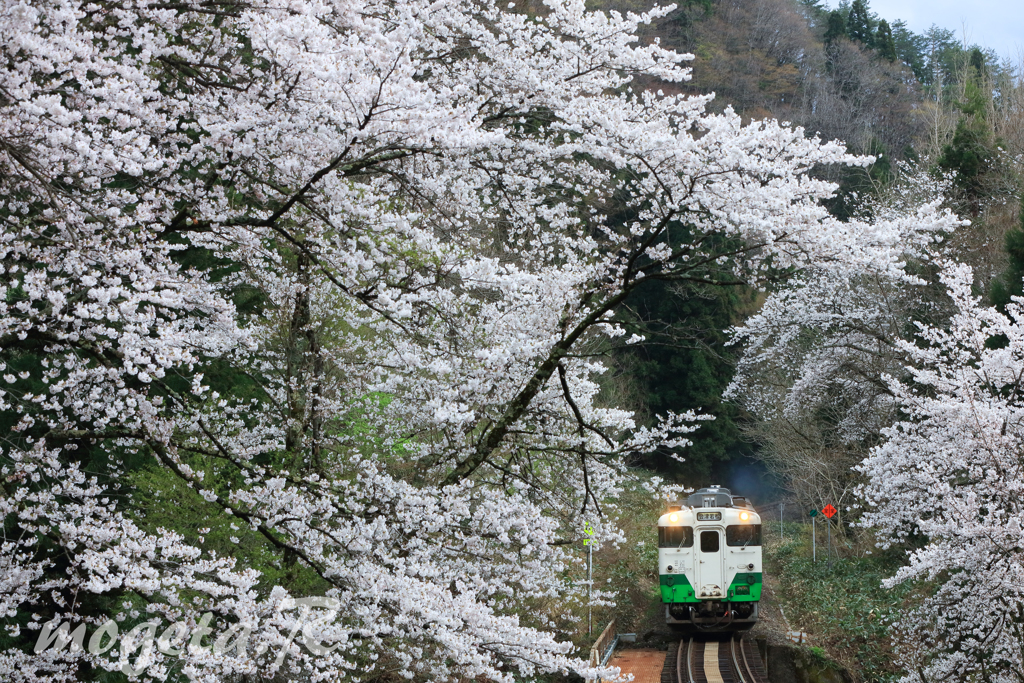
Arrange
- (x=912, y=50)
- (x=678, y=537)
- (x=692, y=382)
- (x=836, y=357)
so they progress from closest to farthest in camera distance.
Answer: (x=678, y=537), (x=836, y=357), (x=692, y=382), (x=912, y=50)

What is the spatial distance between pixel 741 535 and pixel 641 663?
273 cm

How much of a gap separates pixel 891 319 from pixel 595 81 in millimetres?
12989

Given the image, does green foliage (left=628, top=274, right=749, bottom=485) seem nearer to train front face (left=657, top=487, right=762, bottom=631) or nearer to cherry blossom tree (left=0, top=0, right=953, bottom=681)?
train front face (left=657, top=487, right=762, bottom=631)

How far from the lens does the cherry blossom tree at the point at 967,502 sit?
25.3ft

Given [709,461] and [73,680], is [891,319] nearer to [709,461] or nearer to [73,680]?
[709,461]

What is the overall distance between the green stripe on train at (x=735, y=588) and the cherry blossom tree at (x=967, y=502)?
123 inches

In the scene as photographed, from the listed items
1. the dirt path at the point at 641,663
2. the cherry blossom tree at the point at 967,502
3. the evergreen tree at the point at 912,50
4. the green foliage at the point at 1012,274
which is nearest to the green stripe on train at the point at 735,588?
the dirt path at the point at 641,663

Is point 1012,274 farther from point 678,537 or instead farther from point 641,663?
point 641,663

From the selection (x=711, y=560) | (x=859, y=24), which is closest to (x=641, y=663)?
(x=711, y=560)

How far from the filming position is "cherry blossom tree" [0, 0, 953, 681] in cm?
392

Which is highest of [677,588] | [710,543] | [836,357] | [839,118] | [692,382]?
[839,118]

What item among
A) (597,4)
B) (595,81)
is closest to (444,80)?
(595,81)

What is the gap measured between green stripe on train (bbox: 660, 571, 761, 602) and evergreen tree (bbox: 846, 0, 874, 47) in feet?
117

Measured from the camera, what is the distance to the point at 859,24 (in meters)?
41.4
